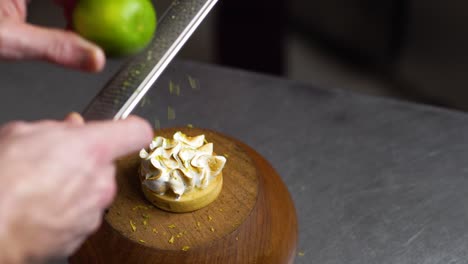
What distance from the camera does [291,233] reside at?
1096mm

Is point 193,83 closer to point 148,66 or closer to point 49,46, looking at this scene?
point 148,66

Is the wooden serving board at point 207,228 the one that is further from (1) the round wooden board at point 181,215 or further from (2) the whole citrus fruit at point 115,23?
(2) the whole citrus fruit at point 115,23

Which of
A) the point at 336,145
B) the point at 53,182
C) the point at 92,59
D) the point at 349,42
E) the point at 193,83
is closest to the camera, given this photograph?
the point at 53,182

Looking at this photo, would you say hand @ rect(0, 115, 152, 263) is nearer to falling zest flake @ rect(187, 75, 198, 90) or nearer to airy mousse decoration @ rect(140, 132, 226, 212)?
airy mousse decoration @ rect(140, 132, 226, 212)

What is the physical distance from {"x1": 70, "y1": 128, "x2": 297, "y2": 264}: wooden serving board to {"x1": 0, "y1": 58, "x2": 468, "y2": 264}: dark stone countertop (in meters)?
0.21

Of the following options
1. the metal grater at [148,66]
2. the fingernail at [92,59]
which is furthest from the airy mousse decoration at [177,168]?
the fingernail at [92,59]

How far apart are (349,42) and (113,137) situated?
2.37 metres

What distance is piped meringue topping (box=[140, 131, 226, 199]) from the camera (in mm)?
1047

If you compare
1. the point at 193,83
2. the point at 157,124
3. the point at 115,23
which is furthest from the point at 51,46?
the point at 193,83

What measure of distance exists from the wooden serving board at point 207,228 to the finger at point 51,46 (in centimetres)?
28

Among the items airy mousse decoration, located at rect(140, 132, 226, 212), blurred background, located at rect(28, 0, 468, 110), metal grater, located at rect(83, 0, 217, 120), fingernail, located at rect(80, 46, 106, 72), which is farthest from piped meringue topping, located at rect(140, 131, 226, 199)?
blurred background, located at rect(28, 0, 468, 110)

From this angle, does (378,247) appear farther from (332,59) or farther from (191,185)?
(332,59)

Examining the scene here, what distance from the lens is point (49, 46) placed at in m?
0.90

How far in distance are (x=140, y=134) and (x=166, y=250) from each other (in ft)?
0.79
